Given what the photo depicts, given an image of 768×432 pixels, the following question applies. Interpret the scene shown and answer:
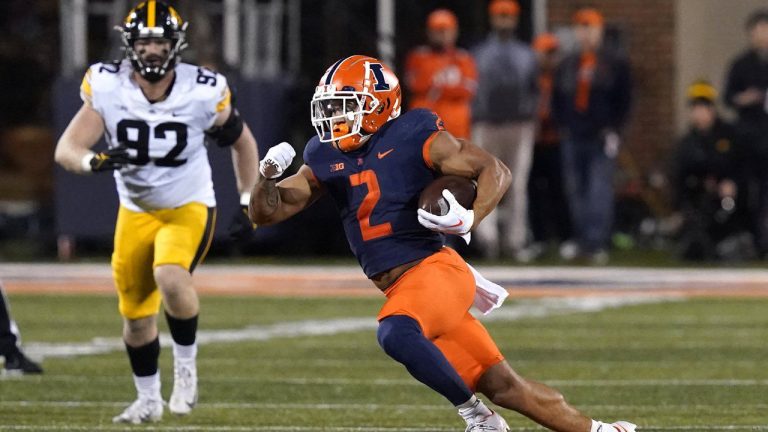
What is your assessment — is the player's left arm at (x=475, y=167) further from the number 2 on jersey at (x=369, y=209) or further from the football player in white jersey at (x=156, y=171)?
the football player in white jersey at (x=156, y=171)

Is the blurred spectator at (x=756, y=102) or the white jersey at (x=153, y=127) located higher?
the white jersey at (x=153, y=127)

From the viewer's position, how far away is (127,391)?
823 cm

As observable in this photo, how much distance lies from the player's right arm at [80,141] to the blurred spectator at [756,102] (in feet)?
26.2

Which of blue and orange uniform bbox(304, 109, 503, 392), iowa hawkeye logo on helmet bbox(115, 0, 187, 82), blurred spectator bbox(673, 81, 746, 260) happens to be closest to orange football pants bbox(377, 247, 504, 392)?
blue and orange uniform bbox(304, 109, 503, 392)

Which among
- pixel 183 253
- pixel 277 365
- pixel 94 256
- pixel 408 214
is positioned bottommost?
pixel 94 256

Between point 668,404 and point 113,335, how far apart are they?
13.0 ft

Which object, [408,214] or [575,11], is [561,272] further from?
[408,214]

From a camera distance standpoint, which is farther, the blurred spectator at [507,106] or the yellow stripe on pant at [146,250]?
the blurred spectator at [507,106]

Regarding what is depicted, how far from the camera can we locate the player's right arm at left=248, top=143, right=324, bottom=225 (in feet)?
20.2

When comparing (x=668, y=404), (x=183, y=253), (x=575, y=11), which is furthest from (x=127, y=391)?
(x=575, y=11)

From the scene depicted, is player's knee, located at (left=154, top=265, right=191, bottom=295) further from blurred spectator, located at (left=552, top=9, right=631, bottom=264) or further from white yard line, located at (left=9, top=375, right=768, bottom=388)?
blurred spectator, located at (left=552, top=9, right=631, bottom=264)

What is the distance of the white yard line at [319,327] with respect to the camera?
9.92 metres

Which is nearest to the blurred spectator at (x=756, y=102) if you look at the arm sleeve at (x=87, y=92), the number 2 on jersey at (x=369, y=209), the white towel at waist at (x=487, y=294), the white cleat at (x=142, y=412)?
the arm sleeve at (x=87, y=92)

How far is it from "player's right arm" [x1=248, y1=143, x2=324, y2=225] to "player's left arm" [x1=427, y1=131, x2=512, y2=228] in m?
0.46
